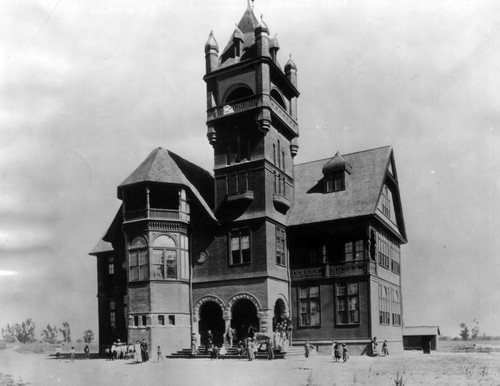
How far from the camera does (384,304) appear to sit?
35.4 m

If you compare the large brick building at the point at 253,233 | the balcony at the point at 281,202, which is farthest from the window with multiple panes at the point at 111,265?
the balcony at the point at 281,202

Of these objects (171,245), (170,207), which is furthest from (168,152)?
(171,245)

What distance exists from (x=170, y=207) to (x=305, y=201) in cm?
935

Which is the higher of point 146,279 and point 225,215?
point 225,215

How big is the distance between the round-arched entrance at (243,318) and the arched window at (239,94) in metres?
14.3

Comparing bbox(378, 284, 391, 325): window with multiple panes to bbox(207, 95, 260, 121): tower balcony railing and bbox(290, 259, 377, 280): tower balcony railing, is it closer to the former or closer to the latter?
bbox(290, 259, 377, 280): tower balcony railing

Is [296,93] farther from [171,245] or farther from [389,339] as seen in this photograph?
[389,339]

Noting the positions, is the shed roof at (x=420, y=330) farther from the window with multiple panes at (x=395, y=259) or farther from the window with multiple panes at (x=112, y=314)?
the window with multiple panes at (x=112, y=314)

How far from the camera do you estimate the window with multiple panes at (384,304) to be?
34406 mm

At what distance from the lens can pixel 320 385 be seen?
18.2 metres

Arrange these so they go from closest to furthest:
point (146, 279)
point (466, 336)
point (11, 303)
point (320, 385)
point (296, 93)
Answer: point (320, 385) → point (11, 303) → point (146, 279) → point (296, 93) → point (466, 336)

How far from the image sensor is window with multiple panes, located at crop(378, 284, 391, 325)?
3441cm

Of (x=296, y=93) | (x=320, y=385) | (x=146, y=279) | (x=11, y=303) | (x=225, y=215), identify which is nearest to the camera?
(x=320, y=385)

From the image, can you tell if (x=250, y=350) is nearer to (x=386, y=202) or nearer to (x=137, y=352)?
(x=137, y=352)
